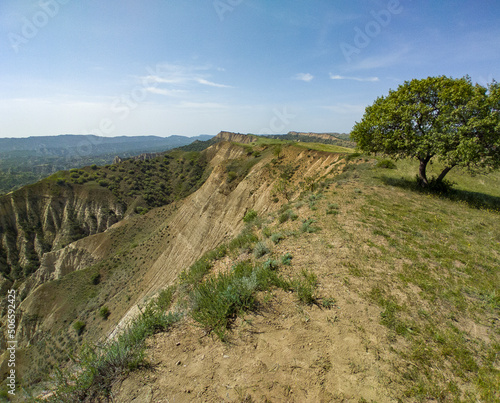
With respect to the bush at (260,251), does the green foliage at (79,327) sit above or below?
below

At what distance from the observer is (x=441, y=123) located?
43.1 ft

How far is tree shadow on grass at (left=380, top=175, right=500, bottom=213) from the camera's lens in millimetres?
13148

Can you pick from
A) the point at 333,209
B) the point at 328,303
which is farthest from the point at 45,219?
the point at 328,303

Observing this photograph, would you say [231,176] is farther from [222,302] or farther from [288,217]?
[222,302]

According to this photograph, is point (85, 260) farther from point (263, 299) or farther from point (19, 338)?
point (263, 299)

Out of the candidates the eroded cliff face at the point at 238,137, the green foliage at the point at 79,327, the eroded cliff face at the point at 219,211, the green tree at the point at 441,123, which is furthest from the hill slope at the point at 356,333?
the eroded cliff face at the point at 238,137

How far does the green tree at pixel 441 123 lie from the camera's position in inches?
477

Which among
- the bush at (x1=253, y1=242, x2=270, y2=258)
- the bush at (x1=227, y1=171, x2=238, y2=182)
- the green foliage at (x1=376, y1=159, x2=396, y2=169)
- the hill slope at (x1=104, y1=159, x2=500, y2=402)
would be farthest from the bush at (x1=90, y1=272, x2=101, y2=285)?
the green foliage at (x1=376, y1=159, x2=396, y2=169)

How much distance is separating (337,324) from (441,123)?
14.7 meters

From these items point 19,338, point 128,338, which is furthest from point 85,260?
point 128,338

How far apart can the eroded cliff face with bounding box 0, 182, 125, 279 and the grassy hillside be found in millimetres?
70872

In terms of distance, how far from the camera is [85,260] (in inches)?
1861

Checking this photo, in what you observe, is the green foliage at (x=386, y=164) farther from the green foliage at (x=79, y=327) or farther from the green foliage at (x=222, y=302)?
the green foliage at (x=79, y=327)

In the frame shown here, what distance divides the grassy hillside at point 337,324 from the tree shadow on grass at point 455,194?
210 inches
